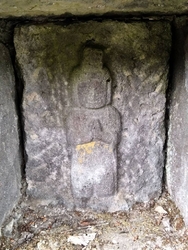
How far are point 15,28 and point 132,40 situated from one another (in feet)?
1.25

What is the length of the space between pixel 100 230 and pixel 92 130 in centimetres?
35

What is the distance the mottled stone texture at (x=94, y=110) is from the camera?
111cm

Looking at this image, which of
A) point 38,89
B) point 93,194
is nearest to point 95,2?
point 38,89

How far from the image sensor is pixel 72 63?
1133 mm

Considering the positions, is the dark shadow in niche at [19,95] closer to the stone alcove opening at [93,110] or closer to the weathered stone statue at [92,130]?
the stone alcove opening at [93,110]

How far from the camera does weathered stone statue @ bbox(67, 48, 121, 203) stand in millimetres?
1103

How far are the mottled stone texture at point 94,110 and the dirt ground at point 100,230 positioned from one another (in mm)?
50

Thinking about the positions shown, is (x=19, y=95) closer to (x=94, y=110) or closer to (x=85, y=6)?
(x=94, y=110)

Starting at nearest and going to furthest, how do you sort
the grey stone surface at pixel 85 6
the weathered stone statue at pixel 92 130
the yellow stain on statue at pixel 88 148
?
the grey stone surface at pixel 85 6, the weathered stone statue at pixel 92 130, the yellow stain on statue at pixel 88 148

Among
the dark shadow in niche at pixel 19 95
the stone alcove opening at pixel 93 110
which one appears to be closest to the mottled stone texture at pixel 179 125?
the stone alcove opening at pixel 93 110

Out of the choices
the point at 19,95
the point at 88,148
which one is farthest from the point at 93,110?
the point at 19,95

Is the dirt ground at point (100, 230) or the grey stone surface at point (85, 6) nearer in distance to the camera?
the grey stone surface at point (85, 6)

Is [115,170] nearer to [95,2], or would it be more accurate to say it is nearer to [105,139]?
[105,139]

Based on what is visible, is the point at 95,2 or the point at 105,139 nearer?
the point at 95,2
